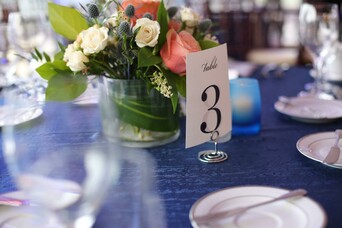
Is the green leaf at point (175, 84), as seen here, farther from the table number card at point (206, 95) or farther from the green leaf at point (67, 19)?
the green leaf at point (67, 19)

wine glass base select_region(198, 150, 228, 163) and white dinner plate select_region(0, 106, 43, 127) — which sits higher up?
white dinner plate select_region(0, 106, 43, 127)

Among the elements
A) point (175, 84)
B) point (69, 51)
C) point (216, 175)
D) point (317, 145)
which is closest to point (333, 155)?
Answer: point (317, 145)

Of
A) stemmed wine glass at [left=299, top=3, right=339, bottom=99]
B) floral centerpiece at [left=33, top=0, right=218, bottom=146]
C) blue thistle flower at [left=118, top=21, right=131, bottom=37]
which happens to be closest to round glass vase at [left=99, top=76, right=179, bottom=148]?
floral centerpiece at [left=33, top=0, right=218, bottom=146]

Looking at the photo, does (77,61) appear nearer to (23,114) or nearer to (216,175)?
(23,114)

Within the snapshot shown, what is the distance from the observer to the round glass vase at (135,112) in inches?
34.9

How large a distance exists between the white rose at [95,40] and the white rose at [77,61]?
0.6 inches

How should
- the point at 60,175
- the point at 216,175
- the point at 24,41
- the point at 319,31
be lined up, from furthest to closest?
the point at 24,41 → the point at 319,31 → the point at 216,175 → the point at 60,175

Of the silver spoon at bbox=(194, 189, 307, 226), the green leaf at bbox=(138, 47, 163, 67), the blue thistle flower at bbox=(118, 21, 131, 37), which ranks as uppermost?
the blue thistle flower at bbox=(118, 21, 131, 37)

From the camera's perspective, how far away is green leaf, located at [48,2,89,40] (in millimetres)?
907

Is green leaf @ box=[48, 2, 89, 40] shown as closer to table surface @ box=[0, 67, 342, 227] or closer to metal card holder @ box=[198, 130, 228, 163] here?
table surface @ box=[0, 67, 342, 227]

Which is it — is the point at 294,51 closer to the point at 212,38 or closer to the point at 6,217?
the point at 212,38

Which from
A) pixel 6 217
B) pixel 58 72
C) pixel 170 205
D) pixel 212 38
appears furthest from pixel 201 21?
pixel 6 217

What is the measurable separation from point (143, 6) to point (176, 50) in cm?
13

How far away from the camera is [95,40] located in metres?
0.82
